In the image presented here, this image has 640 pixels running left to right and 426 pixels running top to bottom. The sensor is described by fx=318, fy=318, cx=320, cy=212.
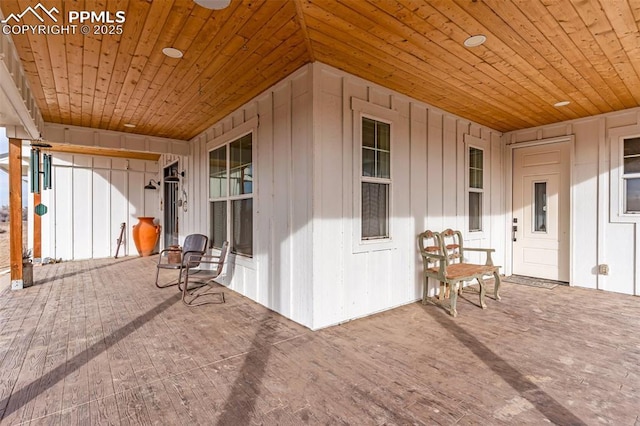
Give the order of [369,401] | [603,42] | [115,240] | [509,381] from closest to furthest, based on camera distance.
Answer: [369,401] → [509,381] → [603,42] → [115,240]

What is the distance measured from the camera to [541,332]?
3.13 metres

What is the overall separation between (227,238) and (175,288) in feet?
3.59

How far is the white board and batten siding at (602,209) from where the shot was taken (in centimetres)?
458

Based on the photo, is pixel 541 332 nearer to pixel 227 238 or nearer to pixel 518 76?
pixel 518 76

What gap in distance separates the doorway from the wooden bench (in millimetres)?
6206

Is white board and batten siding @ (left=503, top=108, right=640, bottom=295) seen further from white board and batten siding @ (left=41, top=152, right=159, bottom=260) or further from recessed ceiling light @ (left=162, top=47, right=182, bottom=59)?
white board and batten siding @ (left=41, top=152, right=159, bottom=260)

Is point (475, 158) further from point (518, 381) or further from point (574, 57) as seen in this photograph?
point (518, 381)

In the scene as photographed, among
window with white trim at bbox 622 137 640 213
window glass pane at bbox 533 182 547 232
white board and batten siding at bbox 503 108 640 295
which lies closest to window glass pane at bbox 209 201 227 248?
window glass pane at bbox 533 182 547 232

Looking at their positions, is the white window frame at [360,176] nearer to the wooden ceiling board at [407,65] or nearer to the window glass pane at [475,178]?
the wooden ceiling board at [407,65]

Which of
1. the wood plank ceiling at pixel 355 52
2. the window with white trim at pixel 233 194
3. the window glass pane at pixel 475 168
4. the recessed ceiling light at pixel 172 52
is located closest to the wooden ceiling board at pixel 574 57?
the wood plank ceiling at pixel 355 52

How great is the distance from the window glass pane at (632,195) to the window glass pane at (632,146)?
398mm

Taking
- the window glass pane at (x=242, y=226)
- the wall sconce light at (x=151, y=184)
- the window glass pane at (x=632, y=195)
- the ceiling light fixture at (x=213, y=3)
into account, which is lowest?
the window glass pane at (x=242, y=226)

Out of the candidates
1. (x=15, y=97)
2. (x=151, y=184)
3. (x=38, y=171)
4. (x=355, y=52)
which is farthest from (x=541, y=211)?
(x=151, y=184)

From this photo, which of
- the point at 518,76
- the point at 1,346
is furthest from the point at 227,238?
the point at 518,76
